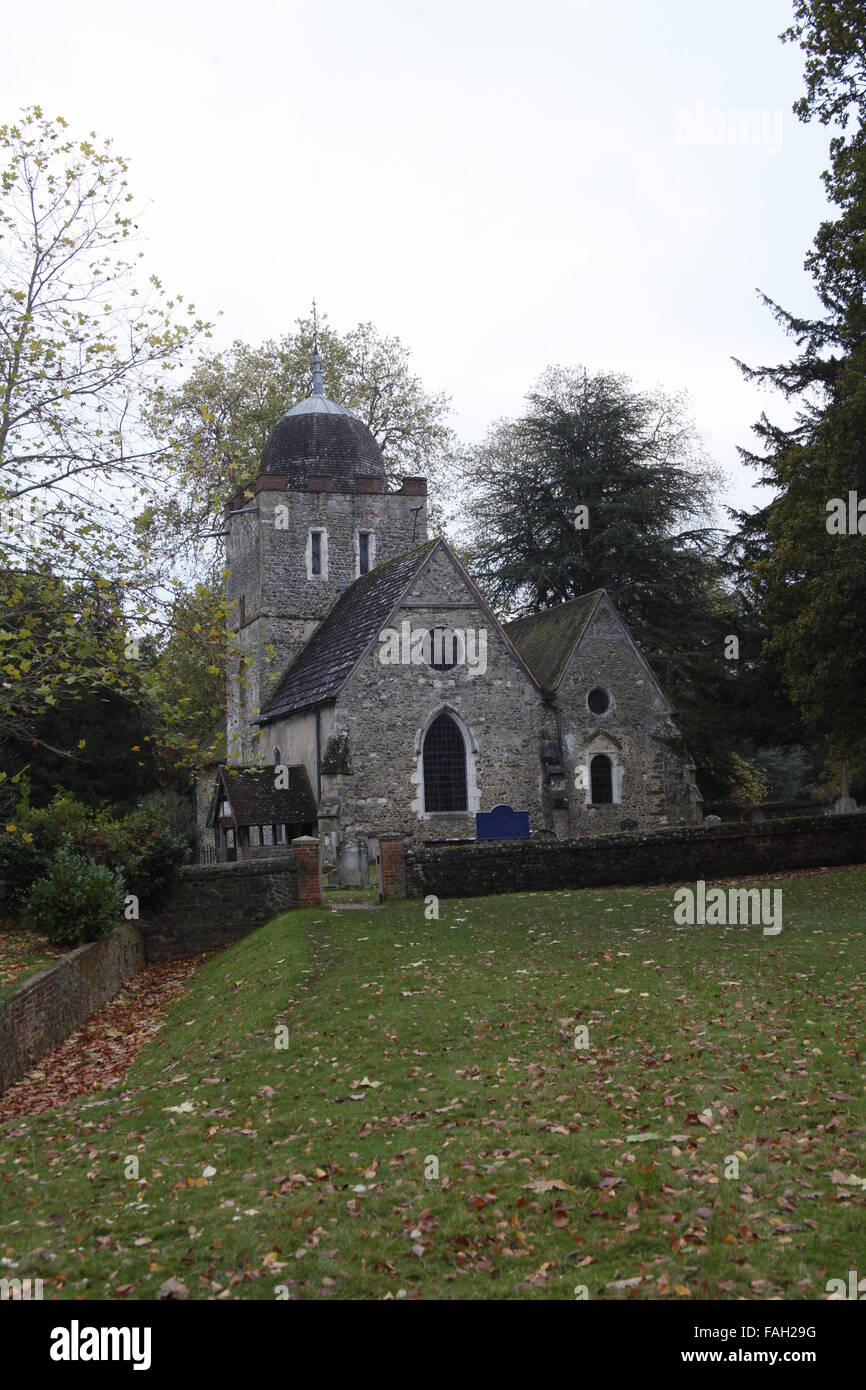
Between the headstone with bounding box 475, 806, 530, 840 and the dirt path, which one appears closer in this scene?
the dirt path

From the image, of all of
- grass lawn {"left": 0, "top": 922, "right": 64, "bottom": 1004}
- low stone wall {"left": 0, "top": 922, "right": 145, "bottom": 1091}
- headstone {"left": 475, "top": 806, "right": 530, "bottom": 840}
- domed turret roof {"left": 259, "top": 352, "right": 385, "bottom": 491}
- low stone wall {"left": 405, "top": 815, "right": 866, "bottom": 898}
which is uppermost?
domed turret roof {"left": 259, "top": 352, "right": 385, "bottom": 491}

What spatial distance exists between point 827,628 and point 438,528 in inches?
1054

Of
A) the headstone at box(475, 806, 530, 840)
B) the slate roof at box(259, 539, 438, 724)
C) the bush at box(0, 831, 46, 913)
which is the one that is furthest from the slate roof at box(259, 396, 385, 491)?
the bush at box(0, 831, 46, 913)

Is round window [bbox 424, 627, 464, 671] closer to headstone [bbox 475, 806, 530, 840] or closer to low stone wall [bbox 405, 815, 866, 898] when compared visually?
headstone [bbox 475, 806, 530, 840]

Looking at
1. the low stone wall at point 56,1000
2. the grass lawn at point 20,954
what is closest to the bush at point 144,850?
the low stone wall at point 56,1000

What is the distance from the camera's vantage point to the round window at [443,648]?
2880 centimetres

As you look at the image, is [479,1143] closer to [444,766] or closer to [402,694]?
[402,694]

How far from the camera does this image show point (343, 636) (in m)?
31.1

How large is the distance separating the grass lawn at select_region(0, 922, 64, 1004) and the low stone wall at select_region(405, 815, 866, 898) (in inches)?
296

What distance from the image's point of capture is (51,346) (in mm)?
13453

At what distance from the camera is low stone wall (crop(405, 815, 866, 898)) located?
23.1 metres

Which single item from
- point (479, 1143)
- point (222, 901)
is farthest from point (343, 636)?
point (479, 1143)

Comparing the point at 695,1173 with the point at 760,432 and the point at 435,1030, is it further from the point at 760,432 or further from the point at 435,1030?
the point at 760,432
